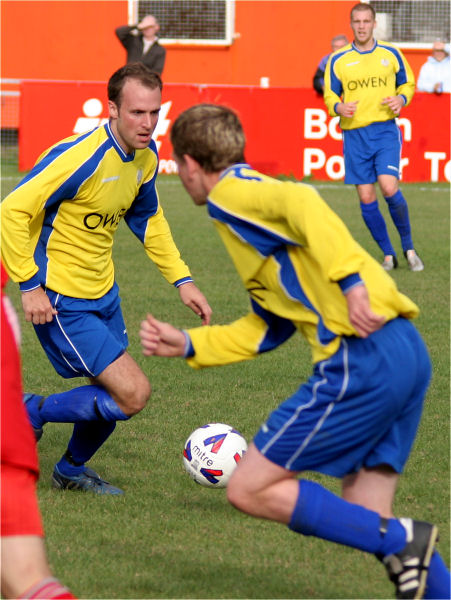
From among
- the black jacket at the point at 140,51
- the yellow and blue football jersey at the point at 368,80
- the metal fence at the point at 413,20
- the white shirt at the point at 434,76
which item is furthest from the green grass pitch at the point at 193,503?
the metal fence at the point at 413,20

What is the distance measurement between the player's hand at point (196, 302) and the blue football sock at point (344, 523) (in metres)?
1.55

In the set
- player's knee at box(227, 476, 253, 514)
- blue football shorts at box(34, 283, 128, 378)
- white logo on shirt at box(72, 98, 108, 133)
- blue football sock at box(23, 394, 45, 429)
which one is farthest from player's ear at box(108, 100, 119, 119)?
white logo on shirt at box(72, 98, 108, 133)

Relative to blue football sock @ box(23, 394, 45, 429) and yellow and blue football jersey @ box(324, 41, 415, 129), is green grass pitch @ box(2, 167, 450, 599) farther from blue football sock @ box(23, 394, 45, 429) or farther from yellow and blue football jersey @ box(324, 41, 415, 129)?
yellow and blue football jersey @ box(324, 41, 415, 129)

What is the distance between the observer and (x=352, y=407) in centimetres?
325

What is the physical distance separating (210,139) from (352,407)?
3.06 feet

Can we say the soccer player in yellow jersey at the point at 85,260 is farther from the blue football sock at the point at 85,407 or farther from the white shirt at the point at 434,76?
the white shirt at the point at 434,76

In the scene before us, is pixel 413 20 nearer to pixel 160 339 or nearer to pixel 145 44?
pixel 145 44

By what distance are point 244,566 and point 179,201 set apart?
11.2 metres

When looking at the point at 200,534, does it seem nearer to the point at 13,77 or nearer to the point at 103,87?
the point at 103,87

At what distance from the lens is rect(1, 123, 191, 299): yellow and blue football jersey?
4535 mm

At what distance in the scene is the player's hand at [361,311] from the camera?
3148 millimetres

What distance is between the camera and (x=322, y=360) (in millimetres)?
3332

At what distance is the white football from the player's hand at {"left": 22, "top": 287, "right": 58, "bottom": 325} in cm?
83

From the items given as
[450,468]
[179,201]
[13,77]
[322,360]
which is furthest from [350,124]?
[13,77]
